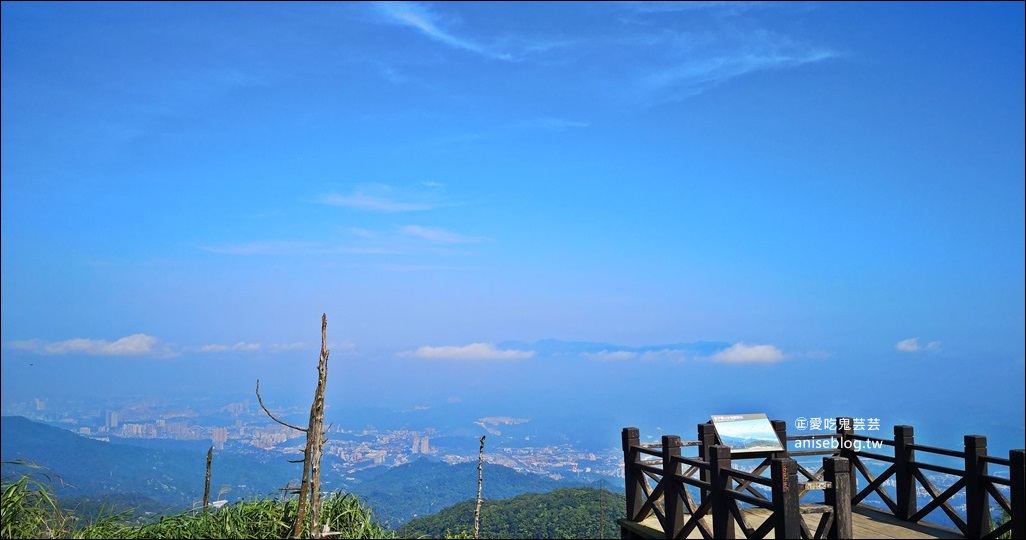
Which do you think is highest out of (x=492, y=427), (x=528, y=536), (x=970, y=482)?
(x=970, y=482)

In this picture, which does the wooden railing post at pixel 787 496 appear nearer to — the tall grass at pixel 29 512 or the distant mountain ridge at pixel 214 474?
the tall grass at pixel 29 512

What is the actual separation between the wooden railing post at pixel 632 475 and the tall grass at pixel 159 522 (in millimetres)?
3616

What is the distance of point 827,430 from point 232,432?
92.6 meters

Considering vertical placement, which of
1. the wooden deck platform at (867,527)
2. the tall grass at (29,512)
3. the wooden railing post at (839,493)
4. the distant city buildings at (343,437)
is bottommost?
the distant city buildings at (343,437)

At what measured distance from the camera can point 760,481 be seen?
8.45m

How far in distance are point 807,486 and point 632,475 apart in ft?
9.66

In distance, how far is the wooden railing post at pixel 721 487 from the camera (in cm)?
915

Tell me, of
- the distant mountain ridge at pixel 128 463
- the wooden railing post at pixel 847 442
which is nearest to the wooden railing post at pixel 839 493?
the wooden railing post at pixel 847 442

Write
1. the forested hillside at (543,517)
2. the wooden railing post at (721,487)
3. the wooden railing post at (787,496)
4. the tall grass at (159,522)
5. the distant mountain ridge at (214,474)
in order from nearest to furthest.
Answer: the wooden railing post at (787,496) → the wooden railing post at (721,487) → the tall grass at (159,522) → the forested hillside at (543,517) → the distant mountain ridge at (214,474)

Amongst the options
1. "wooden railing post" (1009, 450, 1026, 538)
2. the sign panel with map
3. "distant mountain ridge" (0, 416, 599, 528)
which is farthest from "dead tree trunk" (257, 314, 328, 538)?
"distant mountain ridge" (0, 416, 599, 528)

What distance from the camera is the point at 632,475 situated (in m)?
11.3

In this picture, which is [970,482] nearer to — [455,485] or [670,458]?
[670,458]

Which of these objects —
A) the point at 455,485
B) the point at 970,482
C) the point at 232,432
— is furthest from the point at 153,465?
the point at 970,482

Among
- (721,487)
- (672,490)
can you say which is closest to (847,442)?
(672,490)
